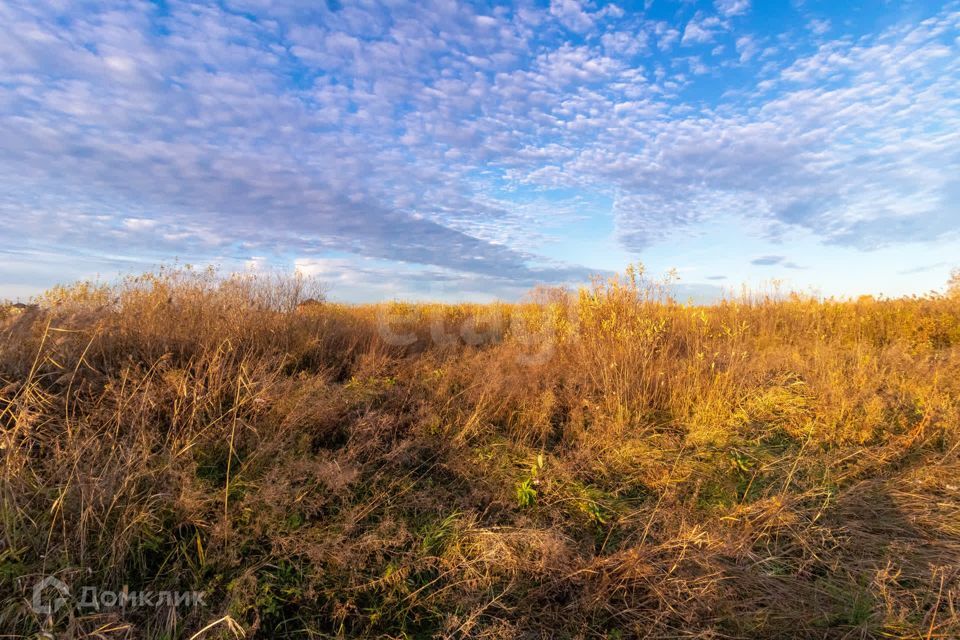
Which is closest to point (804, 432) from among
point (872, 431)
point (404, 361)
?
point (872, 431)

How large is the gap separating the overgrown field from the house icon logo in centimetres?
2

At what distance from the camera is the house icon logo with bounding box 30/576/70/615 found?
1.98 metres

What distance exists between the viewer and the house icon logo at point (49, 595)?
77.9 inches

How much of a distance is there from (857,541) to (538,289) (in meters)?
6.18

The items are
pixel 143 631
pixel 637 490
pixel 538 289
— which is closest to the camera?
pixel 143 631

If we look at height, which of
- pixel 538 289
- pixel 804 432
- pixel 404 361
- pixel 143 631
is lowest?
pixel 143 631

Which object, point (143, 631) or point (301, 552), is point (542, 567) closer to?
point (301, 552)

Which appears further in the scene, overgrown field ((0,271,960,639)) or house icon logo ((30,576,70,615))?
overgrown field ((0,271,960,639))

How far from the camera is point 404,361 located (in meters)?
5.25

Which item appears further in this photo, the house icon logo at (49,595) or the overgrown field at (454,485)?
the overgrown field at (454,485)

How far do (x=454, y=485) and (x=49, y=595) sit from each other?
216 cm

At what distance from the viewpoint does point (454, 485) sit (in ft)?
10.7

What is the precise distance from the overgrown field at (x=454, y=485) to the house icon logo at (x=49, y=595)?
19 mm

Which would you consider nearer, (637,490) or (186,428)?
(186,428)
